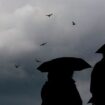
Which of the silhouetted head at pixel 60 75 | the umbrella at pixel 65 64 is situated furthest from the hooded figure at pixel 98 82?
the umbrella at pixel 65 64

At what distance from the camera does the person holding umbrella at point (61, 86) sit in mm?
9922

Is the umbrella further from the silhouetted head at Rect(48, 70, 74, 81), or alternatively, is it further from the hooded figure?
the hooded figure

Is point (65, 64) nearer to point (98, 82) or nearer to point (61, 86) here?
point (61, 86)

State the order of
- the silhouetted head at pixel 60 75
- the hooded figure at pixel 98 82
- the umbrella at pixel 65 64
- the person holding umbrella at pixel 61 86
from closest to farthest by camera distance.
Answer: the hooded figure at pixel 98 82 → the person holding umbrella at pixel 61 86 → the silhouetted head at pixel 60 75 → the umbrella at pixel 65 64

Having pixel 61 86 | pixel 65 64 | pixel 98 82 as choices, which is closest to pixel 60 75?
pixel 61 86

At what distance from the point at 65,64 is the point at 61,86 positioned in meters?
1.38

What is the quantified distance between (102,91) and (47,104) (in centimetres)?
190

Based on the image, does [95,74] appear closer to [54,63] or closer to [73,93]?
[73,93]

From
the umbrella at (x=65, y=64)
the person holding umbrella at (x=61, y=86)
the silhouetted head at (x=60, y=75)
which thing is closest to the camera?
the person holding umbrella at (x=61, y=86)

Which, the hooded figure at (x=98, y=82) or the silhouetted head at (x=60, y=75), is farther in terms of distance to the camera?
the silhouetted head at (x=60, y=75)

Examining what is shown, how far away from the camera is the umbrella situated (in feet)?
36.7

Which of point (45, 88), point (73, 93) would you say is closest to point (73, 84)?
point (73, 93)

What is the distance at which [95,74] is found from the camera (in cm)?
970

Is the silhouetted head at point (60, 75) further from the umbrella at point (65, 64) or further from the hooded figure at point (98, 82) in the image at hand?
the hooded figure at point (98, 82)
